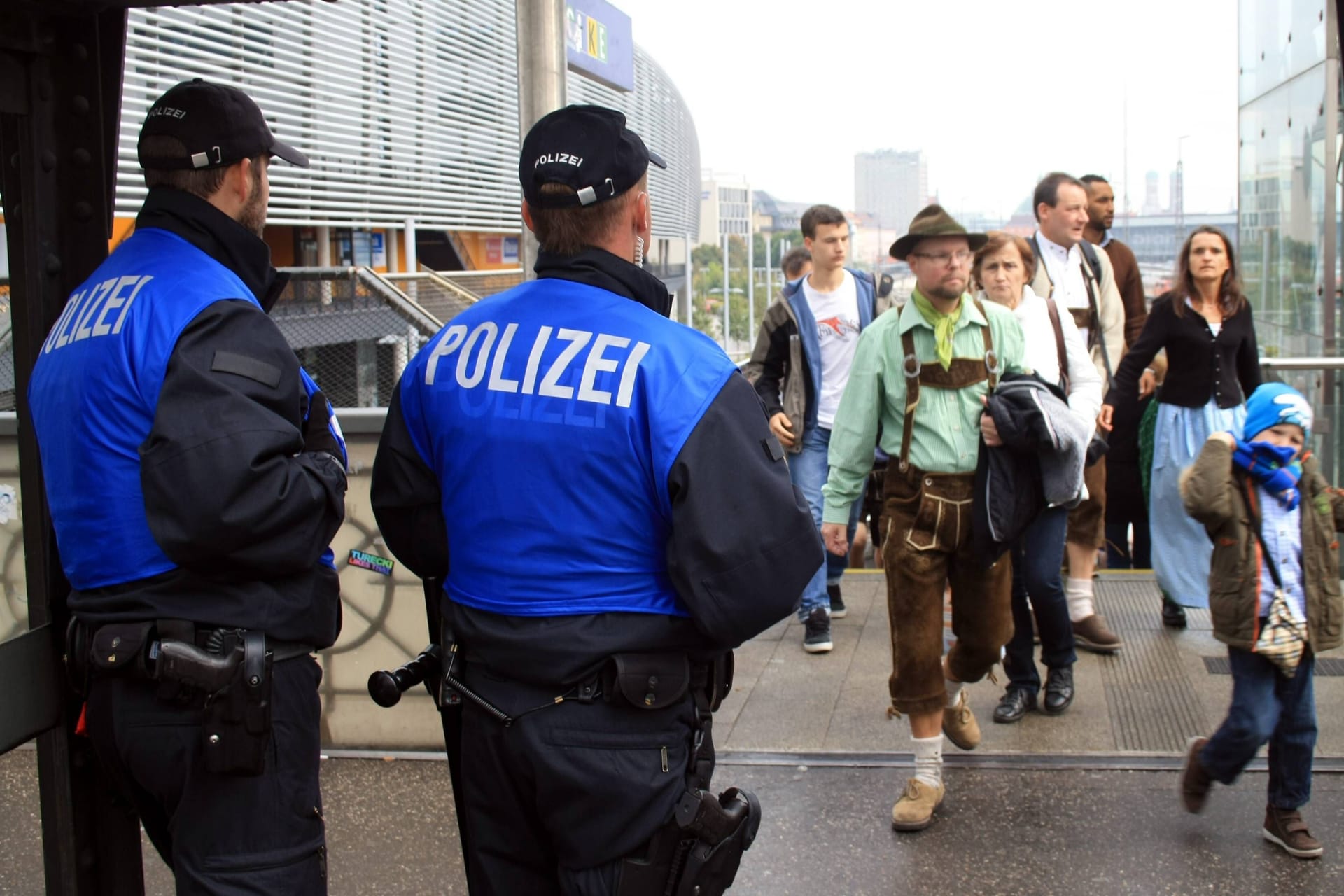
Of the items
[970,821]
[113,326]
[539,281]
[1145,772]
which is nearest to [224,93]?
[113,326]

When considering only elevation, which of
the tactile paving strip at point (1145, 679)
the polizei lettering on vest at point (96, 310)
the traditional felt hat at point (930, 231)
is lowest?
the tactile paving strip at point (1145, 679)

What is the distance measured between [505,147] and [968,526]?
24.7 metres

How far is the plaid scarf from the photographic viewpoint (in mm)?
3896

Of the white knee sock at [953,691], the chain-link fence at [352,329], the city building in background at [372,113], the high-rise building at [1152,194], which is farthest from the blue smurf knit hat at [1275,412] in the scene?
the high-rise building at [1152,194]

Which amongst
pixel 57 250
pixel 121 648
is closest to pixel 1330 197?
pixel 57 250

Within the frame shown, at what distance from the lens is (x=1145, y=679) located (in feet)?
18.5

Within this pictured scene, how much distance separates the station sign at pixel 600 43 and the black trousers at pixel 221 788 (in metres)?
2.77

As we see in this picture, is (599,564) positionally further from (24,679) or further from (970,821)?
(970,821)

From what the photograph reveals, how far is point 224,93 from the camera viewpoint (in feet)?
9.11

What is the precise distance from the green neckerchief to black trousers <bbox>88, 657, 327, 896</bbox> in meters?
2.31

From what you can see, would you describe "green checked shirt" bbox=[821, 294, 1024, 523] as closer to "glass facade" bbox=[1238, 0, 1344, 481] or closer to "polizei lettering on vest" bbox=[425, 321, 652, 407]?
"polizei lettering on vest" bbox=[425, 321, 652, 407]

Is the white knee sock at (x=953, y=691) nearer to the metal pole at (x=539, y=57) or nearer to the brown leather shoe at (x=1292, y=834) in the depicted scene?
the brown leather shoe at (x=1292, y=834)

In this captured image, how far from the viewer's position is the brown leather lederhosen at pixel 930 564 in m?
4.25

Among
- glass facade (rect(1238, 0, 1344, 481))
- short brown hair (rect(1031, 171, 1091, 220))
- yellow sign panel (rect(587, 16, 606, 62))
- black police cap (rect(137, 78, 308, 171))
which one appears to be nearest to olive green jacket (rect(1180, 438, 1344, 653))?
short brown hair (rect(1031, 171, 1091, 220))
